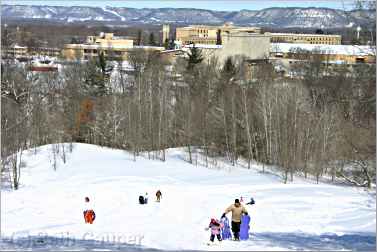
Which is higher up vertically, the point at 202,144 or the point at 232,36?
the point at 232,36

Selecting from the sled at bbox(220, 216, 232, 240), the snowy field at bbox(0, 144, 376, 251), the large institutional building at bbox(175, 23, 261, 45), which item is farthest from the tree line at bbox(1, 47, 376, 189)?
the large institutional building at bbox(175, 23, 261, 45)

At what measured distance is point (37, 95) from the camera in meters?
47.4

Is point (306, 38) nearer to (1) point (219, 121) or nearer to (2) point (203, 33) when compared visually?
(2) point (203, 33)

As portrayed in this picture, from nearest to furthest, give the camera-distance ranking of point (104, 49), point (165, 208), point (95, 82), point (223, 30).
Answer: point (165, 208)
point (95, 82)
point (223, 30)
point (104, 49)

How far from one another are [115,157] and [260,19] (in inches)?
3579

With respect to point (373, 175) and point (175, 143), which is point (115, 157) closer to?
point (175, 143)

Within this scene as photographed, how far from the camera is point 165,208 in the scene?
1988cm

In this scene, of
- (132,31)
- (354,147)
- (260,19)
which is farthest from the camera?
(132,31)

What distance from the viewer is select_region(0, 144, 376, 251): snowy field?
13289mm

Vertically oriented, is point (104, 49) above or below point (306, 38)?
below

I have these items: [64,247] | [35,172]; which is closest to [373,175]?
[35,172]

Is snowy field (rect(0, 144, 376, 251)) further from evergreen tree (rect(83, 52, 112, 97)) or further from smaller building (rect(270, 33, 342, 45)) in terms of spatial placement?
smaller building (rect(270, 33, 342, 45))

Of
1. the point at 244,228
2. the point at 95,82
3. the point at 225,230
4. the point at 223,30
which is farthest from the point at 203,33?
the point at 244,228

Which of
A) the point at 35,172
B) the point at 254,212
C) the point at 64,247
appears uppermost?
the point at 64,247
